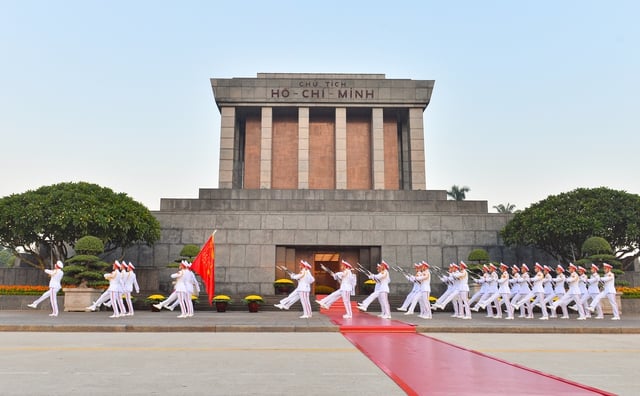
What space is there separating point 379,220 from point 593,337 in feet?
47.7

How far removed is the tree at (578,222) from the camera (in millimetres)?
22406

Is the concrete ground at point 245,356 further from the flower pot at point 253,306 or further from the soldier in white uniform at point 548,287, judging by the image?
the flower pot at point 253,306

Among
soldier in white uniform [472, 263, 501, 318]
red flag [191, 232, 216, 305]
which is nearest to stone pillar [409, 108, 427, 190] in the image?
soldier in white uniform [472, 263, 501, 318]

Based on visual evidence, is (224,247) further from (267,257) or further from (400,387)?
(400,387)

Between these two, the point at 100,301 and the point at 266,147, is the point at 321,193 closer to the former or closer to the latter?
the point at 266,147

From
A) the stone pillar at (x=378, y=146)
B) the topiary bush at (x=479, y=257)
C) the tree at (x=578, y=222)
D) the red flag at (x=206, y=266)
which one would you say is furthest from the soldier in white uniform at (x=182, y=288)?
the stone pillar at (x=378, y=146)

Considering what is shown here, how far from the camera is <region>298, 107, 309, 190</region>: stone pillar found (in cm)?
3369

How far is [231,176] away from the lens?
110 feet

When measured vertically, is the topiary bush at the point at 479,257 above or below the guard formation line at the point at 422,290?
above

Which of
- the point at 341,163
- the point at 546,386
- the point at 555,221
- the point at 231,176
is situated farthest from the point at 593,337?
the point at 231,176

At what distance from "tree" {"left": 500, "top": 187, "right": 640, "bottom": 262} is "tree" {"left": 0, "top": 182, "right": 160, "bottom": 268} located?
18.2 meters

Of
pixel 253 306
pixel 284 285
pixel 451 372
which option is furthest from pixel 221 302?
pixel 451 372

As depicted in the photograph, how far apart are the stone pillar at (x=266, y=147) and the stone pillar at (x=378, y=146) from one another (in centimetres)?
735

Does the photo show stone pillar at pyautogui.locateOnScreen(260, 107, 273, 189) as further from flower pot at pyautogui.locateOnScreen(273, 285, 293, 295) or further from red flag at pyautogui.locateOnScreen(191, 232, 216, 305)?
red flag at pyautogui.locateOnScreen(191, 232, 216, 305)
